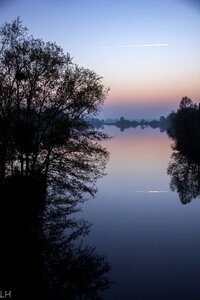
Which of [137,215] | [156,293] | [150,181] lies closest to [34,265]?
[156,293]

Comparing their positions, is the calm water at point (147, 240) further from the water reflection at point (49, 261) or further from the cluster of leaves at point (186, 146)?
the cluster of leaves at point (186, 146)

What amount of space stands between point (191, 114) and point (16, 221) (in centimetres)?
7566

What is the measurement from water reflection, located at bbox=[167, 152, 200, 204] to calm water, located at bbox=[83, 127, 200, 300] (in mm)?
1417

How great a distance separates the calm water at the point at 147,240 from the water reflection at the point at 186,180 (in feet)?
4.65

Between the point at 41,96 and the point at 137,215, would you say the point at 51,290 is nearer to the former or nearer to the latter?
the point at 137,215

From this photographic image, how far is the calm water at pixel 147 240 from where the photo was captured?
1994 centimetres

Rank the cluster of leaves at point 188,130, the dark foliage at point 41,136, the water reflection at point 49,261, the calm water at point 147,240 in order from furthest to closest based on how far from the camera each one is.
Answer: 1. the cluster of leaves at point 188,130
2. the dark foliage at point 41,136
3. the calm water at point 147,240
4. the water reflection at point 49,261

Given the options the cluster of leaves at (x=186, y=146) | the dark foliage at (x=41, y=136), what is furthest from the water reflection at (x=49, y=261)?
the cluster of leaves at (x=186, y=146)

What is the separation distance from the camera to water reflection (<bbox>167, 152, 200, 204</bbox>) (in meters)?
49.9

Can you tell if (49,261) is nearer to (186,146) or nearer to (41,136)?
(41,136)

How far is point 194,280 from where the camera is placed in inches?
808

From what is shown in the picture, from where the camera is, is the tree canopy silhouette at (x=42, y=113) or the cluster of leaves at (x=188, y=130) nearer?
the tree canopy silhouette at (x=42, y=113)

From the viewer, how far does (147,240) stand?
29078mm

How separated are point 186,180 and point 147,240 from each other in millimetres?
33615
